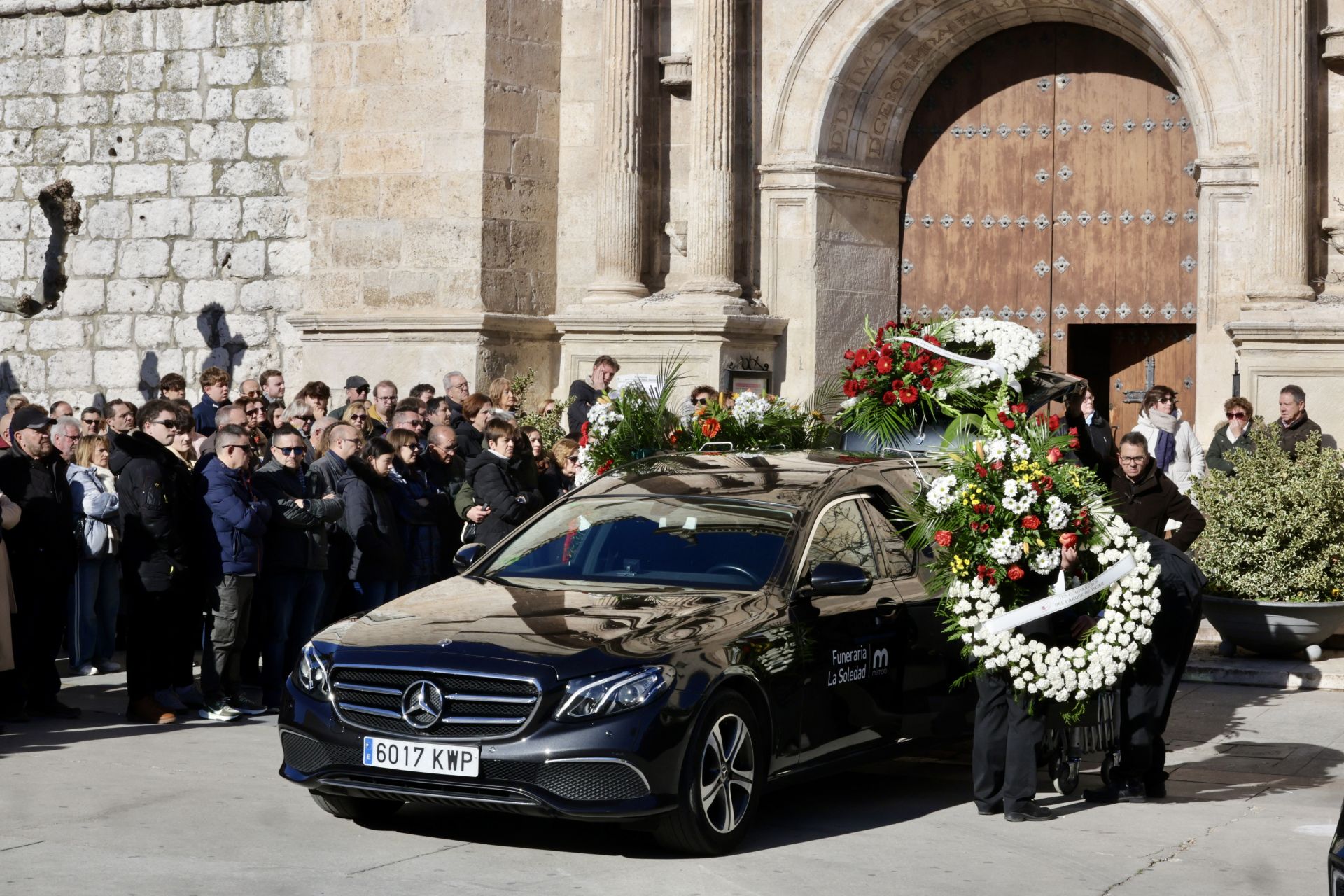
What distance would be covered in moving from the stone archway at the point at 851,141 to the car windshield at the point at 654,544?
8.46m

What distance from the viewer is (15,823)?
7496 millimetres

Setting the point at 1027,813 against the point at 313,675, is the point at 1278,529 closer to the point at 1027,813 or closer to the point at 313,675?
the point at 1027,813

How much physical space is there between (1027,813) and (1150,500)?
4045 millimetres

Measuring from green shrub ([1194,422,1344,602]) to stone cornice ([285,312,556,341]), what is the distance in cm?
693

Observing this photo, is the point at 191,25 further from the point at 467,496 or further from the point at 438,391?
the point at 467,496

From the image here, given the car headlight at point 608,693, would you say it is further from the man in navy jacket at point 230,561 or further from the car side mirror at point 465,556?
the man in navy jacket at point 230,561

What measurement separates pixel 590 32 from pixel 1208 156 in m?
5.68

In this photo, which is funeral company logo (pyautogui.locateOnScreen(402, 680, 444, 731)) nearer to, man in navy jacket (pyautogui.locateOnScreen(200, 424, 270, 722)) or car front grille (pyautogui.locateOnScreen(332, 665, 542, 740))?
car front grille (pyautogui.locateOnScreen(332, 665, 542, 740))

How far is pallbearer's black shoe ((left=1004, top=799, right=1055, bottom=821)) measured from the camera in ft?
26.2

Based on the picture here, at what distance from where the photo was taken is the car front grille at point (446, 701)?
7.01m

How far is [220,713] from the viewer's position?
10305 millimetres

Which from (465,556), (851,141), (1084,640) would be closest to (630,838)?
(465,556)

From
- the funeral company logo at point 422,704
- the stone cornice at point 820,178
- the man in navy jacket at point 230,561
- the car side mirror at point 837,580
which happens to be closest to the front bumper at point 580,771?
the funeral company logo at point 422,704

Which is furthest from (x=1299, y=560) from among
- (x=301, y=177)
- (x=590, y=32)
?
(x=301, y=177)
